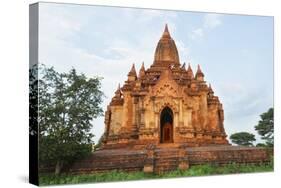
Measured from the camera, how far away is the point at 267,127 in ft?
51.2

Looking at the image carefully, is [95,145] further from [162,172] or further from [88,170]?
[162,172]

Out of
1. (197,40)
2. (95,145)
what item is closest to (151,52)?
(197,40)

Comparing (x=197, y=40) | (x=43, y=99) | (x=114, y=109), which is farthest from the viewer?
(x=197, y=40)

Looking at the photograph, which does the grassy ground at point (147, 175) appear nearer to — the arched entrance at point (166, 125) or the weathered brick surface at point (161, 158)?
the weathered brick surface at point (161, 158)

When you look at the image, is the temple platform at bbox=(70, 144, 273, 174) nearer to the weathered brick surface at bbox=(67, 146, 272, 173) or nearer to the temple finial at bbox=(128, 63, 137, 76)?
the weathered brick surface at bbox=(67, 146, 272, 173)

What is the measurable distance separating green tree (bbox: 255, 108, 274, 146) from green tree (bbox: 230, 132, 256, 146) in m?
0.24

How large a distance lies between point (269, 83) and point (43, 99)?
513cm

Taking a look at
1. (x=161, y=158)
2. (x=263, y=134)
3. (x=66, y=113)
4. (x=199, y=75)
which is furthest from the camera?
(x=263, y=134)

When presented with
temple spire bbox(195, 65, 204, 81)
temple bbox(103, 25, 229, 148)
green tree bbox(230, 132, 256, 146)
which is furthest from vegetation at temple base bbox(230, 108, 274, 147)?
temple spire bbox(195, 65, 204, 81)

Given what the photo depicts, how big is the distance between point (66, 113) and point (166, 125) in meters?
2.18

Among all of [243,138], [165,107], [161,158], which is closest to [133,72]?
[165,107]

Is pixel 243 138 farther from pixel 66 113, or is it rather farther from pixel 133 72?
pixel 66 113

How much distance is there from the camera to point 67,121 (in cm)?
1326

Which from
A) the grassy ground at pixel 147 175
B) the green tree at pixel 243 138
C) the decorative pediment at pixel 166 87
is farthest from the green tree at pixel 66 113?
the green tree at pixel 243 138
